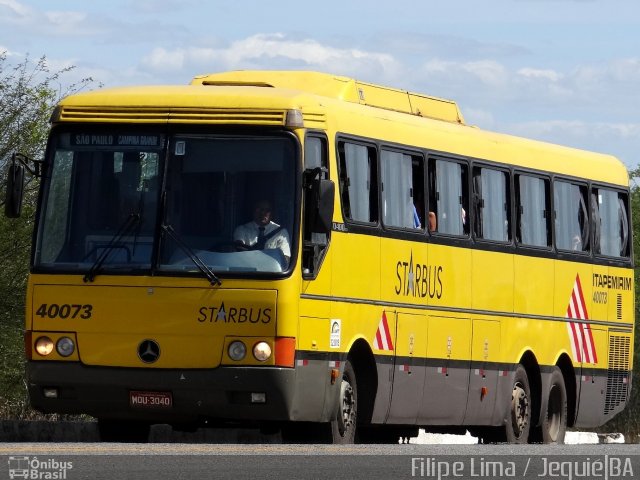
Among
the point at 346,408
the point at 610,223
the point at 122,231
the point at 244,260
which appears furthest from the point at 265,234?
the point at 610,223

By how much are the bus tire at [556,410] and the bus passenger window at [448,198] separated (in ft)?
10.9

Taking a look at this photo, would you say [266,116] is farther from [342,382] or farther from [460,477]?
[460,477]

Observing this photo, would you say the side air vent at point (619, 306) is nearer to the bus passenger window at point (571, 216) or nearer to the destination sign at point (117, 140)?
the bus passenger window at point (571, 216)

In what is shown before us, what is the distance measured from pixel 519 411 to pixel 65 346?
7.27m

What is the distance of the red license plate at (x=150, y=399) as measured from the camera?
1820cm

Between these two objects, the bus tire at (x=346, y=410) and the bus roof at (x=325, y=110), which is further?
the bus tire at (x=346, y=410)

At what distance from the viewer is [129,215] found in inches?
730

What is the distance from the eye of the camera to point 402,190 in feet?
68.8

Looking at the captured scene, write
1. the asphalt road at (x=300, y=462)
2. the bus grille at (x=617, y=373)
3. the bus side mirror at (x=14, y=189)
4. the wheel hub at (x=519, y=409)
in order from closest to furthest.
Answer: the asphalt road at (x=300, y=462)
the bus side mirror at (x=14, y=189)
the wheel hub at (x=519, y=409)
the bus grille at (x=617, y=373)

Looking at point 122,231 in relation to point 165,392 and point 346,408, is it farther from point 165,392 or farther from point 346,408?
point 346,408

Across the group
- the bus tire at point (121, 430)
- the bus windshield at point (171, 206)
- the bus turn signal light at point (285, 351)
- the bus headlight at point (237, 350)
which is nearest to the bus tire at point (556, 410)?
the bus tire at point (121, 430)

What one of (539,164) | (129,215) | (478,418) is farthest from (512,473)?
(539,164)

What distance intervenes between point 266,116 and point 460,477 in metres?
6.02

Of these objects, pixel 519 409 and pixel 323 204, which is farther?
pixel 519 409
